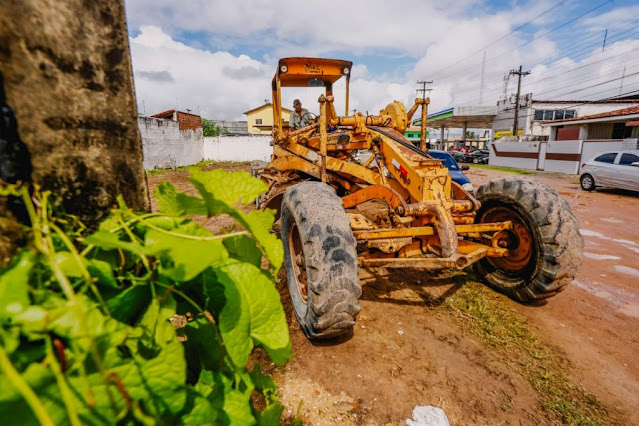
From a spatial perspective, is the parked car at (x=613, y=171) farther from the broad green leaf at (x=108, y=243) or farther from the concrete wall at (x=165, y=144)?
the concrete wall at (x=165, y=144)

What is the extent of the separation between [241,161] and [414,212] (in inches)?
998

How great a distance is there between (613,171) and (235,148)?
23086 mm

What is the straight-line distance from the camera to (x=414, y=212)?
338 centimetres

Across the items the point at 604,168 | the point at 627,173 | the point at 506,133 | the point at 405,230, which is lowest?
the point at 627,173

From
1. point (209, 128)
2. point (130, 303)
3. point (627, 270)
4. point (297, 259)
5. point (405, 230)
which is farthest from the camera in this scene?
point (209, 128)

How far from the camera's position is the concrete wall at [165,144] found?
56.3 ft

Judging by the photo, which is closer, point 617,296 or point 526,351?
point 526,351

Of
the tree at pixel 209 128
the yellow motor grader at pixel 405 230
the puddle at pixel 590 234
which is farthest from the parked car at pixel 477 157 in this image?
the yellow motor grader at pixel 405 230

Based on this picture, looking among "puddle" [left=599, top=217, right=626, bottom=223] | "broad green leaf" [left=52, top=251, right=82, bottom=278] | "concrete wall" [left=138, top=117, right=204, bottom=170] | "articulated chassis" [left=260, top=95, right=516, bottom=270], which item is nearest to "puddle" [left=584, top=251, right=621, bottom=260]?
"articulated chassis" [left=260, top=95, right=516, bottom=270]

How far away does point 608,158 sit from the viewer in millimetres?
13219

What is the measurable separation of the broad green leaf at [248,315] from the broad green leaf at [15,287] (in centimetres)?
38

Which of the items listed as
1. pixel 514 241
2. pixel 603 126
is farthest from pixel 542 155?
pixel 514 241

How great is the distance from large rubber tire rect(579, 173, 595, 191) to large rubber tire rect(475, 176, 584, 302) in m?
12.8

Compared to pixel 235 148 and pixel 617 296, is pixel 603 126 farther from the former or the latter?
pixel 617 296
